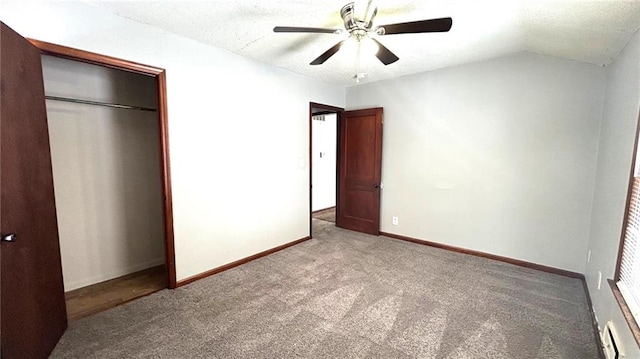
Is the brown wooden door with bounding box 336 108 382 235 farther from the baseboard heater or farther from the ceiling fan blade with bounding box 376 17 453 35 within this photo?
the baseboard heater

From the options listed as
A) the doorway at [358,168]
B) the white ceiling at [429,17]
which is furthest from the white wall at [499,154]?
the white ceiling at [429,17]

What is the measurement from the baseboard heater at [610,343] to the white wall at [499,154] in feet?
4.95

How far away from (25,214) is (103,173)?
1.37 m

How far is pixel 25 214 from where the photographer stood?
1.59 meters

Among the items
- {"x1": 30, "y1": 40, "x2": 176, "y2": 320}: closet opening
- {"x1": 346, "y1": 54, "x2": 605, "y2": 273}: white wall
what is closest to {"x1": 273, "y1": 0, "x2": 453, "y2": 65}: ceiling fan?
{"x1": 30, "y1": 40, "x2": 176, "y2": 320}: closet opening

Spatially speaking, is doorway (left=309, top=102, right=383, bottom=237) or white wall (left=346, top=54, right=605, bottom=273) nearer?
white wall (left=346, top=54, right=605, bottom=273)

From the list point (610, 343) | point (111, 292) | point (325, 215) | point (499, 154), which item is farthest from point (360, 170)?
point (111, 292)

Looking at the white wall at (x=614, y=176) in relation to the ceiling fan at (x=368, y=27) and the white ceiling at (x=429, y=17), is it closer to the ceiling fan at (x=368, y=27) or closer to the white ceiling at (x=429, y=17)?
the white ceiling at (x=429, y=17)

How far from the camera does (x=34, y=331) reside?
1625mm

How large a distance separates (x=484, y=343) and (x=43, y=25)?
12.5ft

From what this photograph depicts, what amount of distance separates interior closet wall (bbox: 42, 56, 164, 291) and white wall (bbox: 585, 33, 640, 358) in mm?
4074

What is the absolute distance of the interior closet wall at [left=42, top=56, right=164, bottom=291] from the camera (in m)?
2.56

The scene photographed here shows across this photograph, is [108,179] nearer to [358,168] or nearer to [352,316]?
[352,316]

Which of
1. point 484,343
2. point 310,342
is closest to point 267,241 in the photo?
point 310,342
